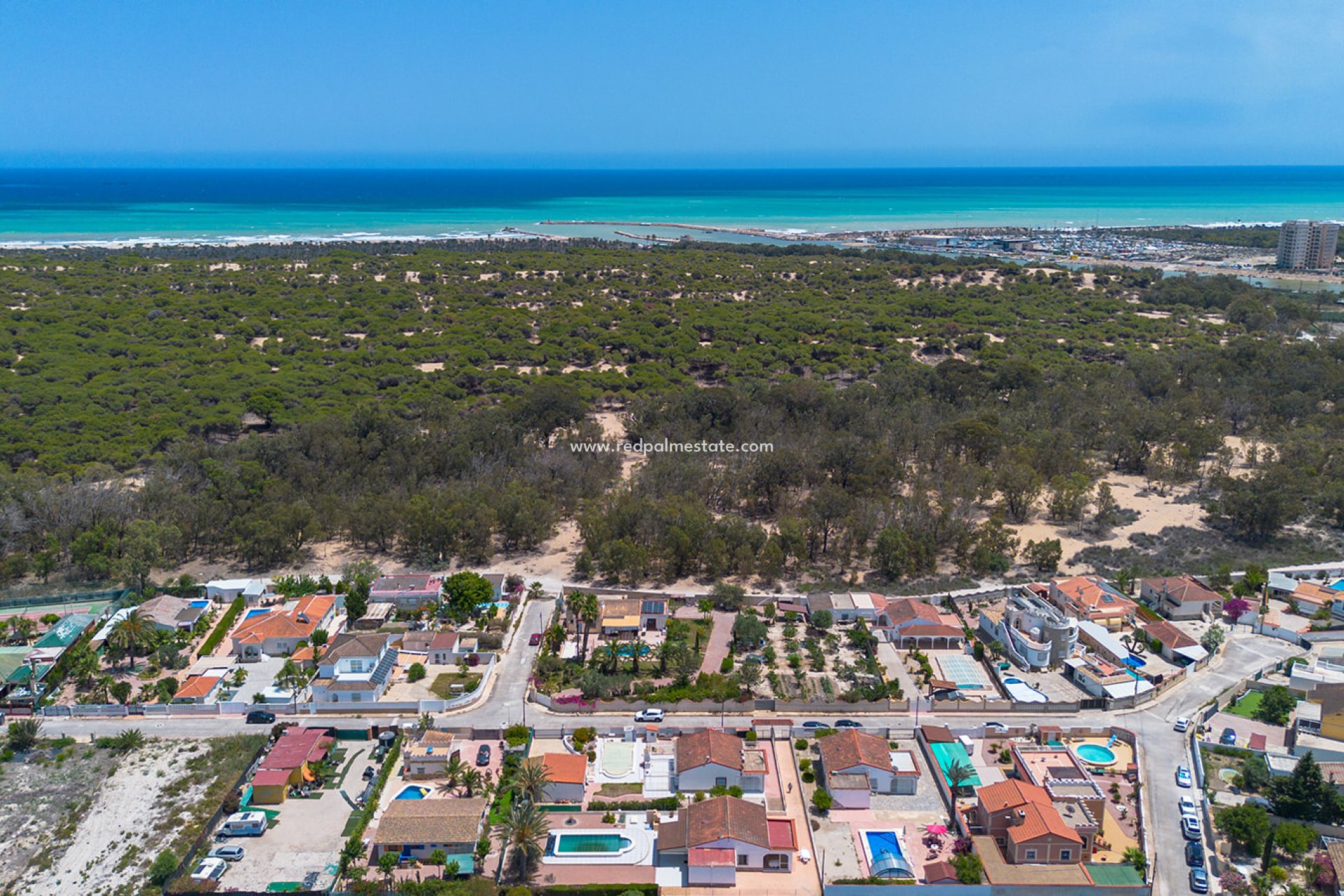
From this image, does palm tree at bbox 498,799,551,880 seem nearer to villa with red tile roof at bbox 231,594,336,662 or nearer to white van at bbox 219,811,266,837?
white van at bbox 219,811,266,837

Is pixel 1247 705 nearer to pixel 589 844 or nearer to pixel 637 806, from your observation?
pixel 637 806

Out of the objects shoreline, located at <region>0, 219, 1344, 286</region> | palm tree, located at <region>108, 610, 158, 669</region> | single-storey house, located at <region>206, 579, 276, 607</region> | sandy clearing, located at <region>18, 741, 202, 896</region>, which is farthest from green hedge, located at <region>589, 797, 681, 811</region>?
shoreline, located at <region>0, 219, 1344, 286</region>

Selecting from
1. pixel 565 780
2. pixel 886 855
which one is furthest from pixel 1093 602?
pixel 565 780

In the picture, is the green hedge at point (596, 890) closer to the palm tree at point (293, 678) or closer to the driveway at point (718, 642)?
the driveway at point (718, 642)

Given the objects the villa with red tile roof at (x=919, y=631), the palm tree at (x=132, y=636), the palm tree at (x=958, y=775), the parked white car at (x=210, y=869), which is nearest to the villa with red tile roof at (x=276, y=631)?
the palm tree at (x=132, y=636)

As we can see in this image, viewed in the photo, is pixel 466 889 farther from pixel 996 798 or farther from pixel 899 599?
pixel 899 599

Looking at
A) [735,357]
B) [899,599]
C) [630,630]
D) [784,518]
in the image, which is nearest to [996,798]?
[899,599]
